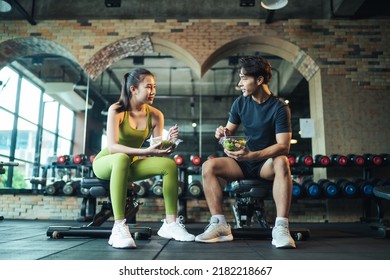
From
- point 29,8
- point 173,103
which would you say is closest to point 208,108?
point 173,103

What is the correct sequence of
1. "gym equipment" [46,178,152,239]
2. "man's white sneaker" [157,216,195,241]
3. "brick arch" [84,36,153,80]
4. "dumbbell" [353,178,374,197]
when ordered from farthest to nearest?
1. "brick arch" [84,36,153,80]
2. "dumbbell" [353,178,374,197]
3. "gym equipment" [46,178,152,239]
4. "man's white sneaker" [157,216,195,241]

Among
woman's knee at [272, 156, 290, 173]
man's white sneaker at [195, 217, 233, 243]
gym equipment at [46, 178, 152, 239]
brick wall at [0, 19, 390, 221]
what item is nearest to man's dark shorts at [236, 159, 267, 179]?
woman's knee at [272, 156, 290, 173]

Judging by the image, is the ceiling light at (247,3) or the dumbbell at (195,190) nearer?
the dumbbell at (195,190)

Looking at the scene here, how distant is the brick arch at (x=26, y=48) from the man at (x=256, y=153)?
3.84 meters

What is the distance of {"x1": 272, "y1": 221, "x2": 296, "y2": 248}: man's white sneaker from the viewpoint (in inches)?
67.2

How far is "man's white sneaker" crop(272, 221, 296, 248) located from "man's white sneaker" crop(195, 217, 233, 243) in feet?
1.08

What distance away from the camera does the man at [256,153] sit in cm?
190

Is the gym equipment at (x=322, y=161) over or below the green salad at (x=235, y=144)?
over

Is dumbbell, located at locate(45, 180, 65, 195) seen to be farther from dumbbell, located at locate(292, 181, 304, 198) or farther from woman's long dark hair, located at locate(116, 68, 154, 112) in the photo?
dumbbell, located at locate(292, 181, 304, 198)

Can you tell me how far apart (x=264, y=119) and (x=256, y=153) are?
0.28 m

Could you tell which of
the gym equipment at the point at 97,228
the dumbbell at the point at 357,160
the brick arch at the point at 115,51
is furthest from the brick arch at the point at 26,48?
the dumbbell at the point at 357,160

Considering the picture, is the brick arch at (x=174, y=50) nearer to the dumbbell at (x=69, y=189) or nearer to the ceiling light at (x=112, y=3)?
the ceiling light at (x=112, y=3)

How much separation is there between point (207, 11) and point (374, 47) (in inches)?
100
